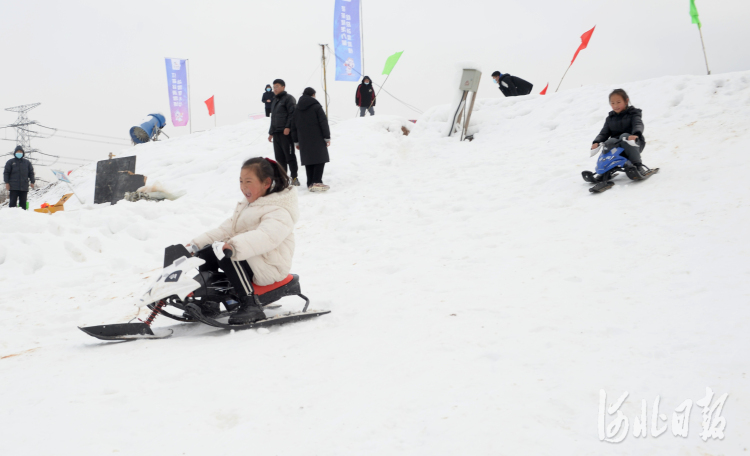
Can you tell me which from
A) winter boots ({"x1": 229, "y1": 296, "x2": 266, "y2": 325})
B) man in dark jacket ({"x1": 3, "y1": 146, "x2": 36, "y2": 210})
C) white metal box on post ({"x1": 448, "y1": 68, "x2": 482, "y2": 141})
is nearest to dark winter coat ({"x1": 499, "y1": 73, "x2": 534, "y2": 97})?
white metal box on post ({"x1": 448, "y1": 68, "x2": 482, "y2": 141})

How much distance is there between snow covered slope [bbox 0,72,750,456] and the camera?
178cm

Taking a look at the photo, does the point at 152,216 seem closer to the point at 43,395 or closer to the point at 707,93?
the point at 43,395

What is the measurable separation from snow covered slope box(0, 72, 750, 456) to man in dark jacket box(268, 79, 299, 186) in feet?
5.52

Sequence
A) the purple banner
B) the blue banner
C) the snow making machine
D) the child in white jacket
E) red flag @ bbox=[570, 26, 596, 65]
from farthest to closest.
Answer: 1. the purple banner
2. the snow making machine
3. the blue banner
4. red flag @ bbox=[570, 26, 596, 65]
5. the child in white jacket

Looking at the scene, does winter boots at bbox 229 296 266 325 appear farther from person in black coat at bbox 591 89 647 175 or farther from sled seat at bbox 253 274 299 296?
person in black coat at bbox 591 89 647 175

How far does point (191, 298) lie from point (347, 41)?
14.4 meters

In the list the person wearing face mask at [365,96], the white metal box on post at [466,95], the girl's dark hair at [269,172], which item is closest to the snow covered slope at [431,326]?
the girl's dark hair at [269,172]

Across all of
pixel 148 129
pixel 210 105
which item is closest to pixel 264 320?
pixel 148 129

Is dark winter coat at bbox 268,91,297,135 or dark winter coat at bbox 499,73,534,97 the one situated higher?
dark winter coat at bbox 499,73,534,97

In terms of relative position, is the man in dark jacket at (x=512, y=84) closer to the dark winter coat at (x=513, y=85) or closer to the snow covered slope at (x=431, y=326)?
the dark winter coat at (x=513, y=85)

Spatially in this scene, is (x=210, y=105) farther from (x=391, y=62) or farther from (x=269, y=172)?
(x=269, y=172)

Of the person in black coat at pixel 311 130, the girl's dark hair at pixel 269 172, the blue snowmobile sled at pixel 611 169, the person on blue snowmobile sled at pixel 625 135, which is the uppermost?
the person in black coat at pixel 311 130

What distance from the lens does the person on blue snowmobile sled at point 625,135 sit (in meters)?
5.51

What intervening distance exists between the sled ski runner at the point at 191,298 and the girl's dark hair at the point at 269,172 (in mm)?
686
